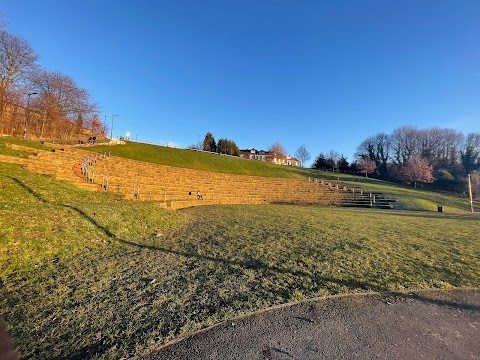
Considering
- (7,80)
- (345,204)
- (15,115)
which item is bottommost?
(345,204)

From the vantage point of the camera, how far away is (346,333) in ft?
9.55

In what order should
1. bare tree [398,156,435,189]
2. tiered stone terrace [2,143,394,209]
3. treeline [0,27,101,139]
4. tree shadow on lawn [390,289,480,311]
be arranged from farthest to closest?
bare tree [398,156,435,189]
treeline [0,27,101,139]
tiered stone terrace [2,143,394,209]
tree shadow on lawn [390,289,480,311]

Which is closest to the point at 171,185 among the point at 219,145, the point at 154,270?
the point at 154,270

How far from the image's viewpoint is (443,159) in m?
69.7

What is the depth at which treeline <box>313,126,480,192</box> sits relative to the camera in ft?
193

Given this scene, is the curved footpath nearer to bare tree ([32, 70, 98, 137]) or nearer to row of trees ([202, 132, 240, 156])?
bare tree ([32, 70, 98, 137])

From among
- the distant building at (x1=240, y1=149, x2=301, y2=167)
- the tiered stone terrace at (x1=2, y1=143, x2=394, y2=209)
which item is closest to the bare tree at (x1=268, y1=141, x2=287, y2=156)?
the distant building at (x1=240, y1=149, x2=301, y2=167)

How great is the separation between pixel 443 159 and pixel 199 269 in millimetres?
88128

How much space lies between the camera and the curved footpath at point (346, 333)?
8.38ft

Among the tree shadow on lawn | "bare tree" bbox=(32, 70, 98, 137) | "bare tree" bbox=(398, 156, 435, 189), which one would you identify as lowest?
the tree shadow on lawn

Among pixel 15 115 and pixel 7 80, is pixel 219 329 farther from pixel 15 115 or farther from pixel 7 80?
pixel 15 115

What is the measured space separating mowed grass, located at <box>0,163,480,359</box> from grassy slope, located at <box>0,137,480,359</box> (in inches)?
0.8

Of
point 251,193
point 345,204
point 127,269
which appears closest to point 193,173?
point 251,193

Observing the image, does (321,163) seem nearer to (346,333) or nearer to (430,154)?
(430,154)
